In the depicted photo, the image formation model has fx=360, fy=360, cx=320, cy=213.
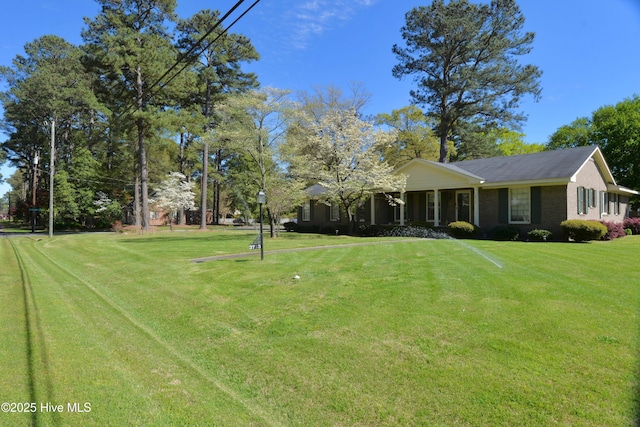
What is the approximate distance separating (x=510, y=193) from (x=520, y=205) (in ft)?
2.68

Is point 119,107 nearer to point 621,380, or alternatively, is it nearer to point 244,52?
point 244,52

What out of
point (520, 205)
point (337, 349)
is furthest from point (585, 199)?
point (337, 349)

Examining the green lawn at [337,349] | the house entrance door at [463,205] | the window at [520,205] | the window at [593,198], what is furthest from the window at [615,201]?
the green lawn at [337,349]

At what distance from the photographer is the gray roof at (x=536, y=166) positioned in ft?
58.0

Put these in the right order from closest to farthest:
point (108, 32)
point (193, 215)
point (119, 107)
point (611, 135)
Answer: point (108, 32)
point (119, 107)
point (611, 135)
point (193, 215)

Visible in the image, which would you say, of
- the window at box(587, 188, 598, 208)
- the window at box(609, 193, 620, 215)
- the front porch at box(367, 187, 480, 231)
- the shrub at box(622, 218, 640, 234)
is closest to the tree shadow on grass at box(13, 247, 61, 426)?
the front porch at box(367, 187, 480, 231)

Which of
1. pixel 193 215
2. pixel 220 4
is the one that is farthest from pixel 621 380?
pixel 193 215

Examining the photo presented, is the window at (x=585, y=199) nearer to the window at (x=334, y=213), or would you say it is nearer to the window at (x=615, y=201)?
the window at (x=615, y=201)

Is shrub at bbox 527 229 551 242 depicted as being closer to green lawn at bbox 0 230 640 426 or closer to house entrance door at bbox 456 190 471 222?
house entrance door at bbox 456 190 471 222

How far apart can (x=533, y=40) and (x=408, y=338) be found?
113 feet

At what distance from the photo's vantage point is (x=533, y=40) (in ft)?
98.2

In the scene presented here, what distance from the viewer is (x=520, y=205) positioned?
18844 millimetres

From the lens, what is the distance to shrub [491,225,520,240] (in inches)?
702

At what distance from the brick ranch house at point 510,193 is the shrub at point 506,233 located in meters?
0.81
